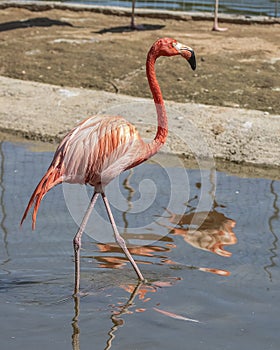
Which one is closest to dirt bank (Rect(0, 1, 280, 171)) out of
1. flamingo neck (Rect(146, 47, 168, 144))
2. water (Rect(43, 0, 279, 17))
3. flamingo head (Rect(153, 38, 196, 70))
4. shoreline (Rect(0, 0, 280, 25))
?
shoreline (Rect(0, 0, 280, 25))

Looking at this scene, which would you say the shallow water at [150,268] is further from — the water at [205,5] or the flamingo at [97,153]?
the water at [205,5]

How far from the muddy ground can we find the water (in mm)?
1701

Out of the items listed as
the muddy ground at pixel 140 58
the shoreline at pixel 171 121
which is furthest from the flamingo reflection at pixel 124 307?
the muddy ground at pixel 140 58

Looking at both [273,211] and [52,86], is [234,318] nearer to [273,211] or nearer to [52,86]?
[273,211]

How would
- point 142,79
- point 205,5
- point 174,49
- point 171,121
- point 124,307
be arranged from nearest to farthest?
point 124,307
point 174,49
point 171,121
point 142,79
point 205,5

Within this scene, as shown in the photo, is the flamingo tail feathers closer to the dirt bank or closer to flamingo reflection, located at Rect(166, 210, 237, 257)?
flamingo reflection, located at Rect(166, 210, 237, 257)

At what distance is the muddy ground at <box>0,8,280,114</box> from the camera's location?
9367 mm

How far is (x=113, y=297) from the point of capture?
5164 millimetres

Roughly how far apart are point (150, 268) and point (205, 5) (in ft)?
34.0

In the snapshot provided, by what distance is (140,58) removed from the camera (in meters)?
10.5

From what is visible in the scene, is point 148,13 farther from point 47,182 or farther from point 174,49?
point 47,182

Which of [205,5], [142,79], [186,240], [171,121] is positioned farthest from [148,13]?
[186,240]

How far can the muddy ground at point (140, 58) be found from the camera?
9367mm

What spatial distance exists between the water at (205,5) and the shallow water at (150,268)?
7805mm
